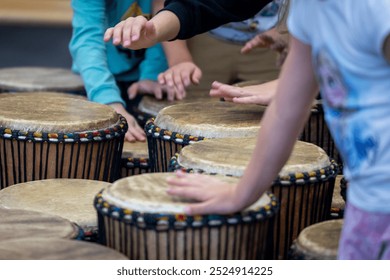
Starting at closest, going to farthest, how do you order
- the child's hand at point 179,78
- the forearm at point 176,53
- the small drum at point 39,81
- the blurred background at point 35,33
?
the child's hand at point 179,78, the forearm at point 176,53, the small drum at point 39,81, the blurred background at point 35,33

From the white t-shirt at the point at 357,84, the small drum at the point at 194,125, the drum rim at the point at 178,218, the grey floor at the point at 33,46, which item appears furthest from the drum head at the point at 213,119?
the grey floor at the point at 33,46

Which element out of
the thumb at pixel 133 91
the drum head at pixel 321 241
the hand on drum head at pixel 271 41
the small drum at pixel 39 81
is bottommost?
the small drum at pixel 39 81

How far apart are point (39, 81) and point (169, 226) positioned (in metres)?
1.62

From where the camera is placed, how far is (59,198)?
6.49ft

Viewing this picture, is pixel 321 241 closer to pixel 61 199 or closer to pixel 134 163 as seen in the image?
pixel 61 199

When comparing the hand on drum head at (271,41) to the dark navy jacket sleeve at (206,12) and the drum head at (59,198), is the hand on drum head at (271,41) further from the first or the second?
the drum head at (59,198)

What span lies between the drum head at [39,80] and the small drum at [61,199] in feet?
3.27

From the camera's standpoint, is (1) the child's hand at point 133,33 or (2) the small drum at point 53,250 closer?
(2) the small drum at point 53,250

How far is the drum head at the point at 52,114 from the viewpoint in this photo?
7.18 ft

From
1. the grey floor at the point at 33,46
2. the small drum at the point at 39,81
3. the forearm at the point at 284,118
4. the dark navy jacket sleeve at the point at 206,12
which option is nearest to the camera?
the forearm at the point at 284,118

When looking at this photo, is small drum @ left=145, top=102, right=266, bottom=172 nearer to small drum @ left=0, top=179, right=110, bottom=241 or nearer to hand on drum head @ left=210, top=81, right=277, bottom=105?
hand on drum head @ left=210, top=81, right=277, bottom=105

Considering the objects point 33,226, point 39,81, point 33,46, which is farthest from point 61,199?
point 33,46

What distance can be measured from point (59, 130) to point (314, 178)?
66cm
